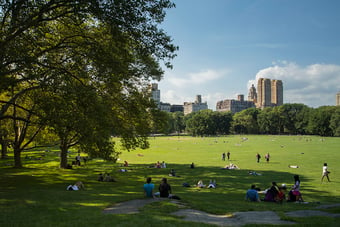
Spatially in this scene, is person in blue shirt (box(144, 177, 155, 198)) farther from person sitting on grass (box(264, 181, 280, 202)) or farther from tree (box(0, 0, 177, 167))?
person sitting on grass (box(264, 181, 280, 202))

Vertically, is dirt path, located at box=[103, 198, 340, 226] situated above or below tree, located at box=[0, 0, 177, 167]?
below

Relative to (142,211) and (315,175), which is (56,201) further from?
(315,175)

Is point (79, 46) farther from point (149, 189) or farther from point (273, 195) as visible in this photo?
point (273, 195)

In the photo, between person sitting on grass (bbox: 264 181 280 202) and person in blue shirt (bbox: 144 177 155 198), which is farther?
person sitting on grass (bbox: 264 181 280 202)

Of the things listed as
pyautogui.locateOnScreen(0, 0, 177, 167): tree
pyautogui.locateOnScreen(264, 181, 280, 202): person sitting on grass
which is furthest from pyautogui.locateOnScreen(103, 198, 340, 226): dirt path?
pyautogui.locateOnScreen(0, 0, 177, 167): tree

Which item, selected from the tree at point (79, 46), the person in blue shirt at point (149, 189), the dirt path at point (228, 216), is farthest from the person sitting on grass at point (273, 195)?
the tree at point (79, 46)

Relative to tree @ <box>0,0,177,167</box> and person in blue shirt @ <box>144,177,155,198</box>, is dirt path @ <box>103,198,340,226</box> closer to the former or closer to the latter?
person in blue shirt @ <box>144,177,155,198</box>

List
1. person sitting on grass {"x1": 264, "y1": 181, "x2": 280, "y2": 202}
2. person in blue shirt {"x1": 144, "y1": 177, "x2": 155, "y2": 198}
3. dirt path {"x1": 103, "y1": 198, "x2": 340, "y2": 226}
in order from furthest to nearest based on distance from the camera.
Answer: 1. person sitting on grass {"x1": 264, "y1": 181, "x2": 280, "y2": 202}
2. person in blue shirt {"x1": 144, "y1": 177, "x2": 155, "y2": 198}
3. dirt path {"x1": 103, "y1": 198, "x2": 340, "y2": 226}

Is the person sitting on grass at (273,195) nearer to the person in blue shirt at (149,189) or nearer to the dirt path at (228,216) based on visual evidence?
the dirt path at (228,216)

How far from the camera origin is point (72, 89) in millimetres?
18312

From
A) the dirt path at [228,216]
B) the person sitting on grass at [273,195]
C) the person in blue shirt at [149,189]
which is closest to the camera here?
the dirt path at [228,216]

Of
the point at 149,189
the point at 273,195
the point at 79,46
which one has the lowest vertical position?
the point at 273,195

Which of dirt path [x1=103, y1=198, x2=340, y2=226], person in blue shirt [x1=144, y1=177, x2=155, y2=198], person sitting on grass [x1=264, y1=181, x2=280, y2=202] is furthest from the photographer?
person sitting on grass [x1=264, y1=181, x2=280, y2=202]

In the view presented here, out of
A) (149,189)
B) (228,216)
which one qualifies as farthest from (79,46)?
(228,216)
